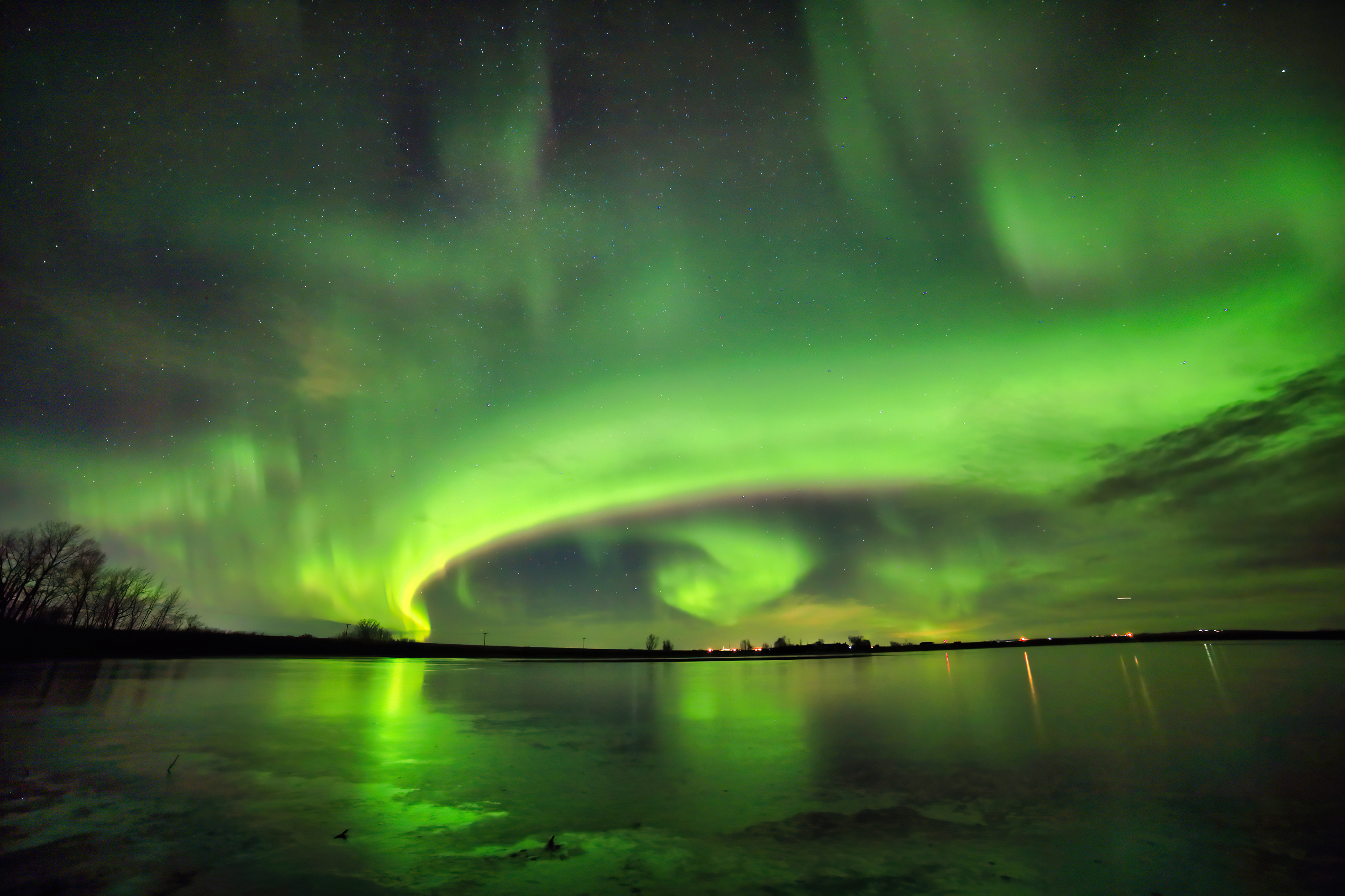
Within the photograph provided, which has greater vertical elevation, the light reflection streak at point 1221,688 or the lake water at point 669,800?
the light reflection streak at point 1221,688

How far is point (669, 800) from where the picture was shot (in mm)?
12609

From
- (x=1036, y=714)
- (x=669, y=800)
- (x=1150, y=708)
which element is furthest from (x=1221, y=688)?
(x=669, y=800)

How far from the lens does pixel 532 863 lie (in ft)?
28.6

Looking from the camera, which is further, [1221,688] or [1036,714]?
[1221,688]

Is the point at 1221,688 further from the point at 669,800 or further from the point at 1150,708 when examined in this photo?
the point at 669,800

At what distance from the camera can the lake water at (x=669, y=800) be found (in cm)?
845

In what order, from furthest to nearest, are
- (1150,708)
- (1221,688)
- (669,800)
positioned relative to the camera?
(1221,688) → (1150,708) → (669,800)

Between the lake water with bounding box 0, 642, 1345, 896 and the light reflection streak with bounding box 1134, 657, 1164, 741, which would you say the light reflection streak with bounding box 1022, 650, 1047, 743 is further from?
the light reflection streak with bounding box 1134, 657, 1164, 741

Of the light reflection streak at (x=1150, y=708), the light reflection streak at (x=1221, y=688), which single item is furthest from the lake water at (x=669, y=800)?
the light reflection streak at (x=1221, y=688)

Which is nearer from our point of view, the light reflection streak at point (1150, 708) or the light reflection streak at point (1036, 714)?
the light reflection streak at point (1036, 714)

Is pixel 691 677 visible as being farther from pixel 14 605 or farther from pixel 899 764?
pixel 14 605

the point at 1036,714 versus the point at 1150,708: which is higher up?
the point at 1150,708

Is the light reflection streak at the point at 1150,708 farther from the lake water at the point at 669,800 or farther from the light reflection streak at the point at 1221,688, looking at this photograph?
the light reflection streak at the point at 1221,688

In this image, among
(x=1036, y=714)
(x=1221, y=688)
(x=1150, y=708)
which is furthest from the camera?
(x=1221, y=688)
